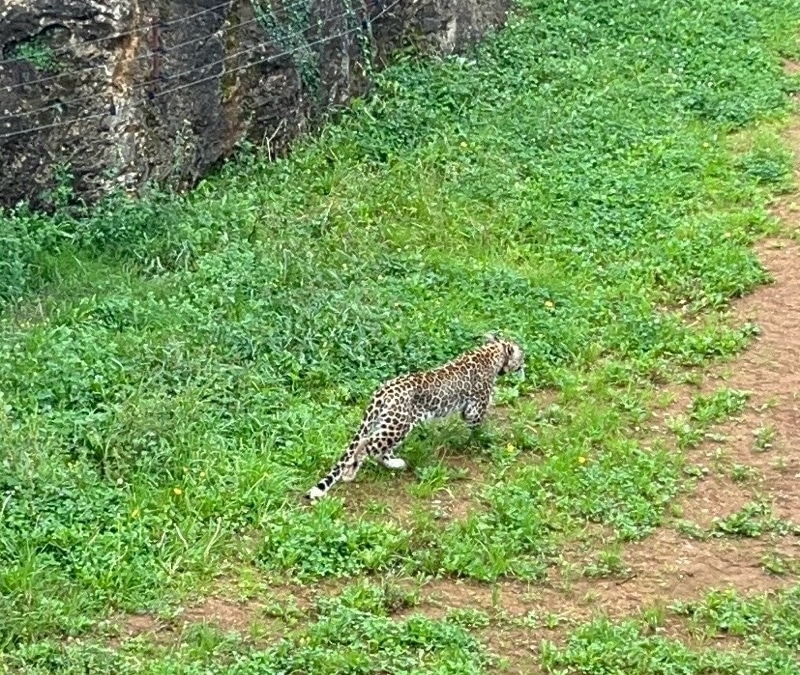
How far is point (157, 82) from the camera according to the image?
12.6 metres

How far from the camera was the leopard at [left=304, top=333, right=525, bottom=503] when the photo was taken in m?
9.26

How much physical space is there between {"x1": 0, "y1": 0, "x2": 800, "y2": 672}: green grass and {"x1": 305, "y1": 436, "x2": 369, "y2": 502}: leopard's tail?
0.44 ft

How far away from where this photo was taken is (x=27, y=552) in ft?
26.6

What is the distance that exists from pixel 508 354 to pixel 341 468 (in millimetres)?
1807

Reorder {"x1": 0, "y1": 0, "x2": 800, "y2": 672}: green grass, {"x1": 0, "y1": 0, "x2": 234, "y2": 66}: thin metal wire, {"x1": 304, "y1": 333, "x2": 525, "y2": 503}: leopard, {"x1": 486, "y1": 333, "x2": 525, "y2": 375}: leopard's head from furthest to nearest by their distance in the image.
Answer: {"x1": 0, "y1": 0, "x2": 234, "y2": 66}: thin metal wire
{"x1": 486, "y1": 333, "x2": 525, "y2": 375}: leopard's head
{"x1": 304, "y1": 333, "x2": 525, "y2": 503}: leopard
{"x1": 0, "y1": 0, "x2": 800, "y2": 672}: green grass

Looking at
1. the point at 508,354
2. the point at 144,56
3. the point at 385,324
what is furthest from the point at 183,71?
the point at 508,354

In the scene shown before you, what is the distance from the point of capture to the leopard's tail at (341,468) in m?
9.02

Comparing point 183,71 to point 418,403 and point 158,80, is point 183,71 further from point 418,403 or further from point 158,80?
point 418,403

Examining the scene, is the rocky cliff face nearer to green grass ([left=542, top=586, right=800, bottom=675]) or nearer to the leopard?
the leopard

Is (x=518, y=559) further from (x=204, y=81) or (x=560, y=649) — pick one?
(x=204, y=81)

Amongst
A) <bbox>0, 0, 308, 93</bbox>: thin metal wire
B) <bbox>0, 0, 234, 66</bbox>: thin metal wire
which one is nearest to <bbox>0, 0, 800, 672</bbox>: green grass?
<bbox>0, 0, 308, 93</bbox>: thin metal wire

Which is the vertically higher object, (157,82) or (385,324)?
(157,82)

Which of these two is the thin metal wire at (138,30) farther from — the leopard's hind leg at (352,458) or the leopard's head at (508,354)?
the leopard's hind leg at (352,458)

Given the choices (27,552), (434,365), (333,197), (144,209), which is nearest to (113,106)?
(144,209)
